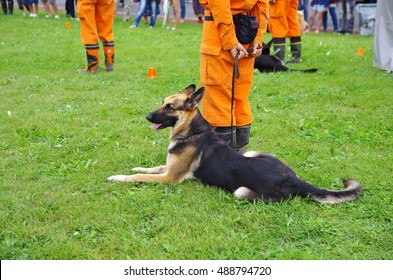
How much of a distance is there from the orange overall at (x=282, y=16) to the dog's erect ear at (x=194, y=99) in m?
5.62

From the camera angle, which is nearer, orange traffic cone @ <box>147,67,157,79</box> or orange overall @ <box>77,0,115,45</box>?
orange overall @ <box>77,0,115,45</box>

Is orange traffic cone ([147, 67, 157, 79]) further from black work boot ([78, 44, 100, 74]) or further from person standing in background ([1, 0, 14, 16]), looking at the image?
person standing in background ([1, 0, 14, 16])

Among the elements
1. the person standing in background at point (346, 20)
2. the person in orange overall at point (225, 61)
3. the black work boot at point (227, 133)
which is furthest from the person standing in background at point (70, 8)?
the black work boot at point (227, 133)

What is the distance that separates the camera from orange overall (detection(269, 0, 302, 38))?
9281mm

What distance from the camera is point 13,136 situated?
18.8ft

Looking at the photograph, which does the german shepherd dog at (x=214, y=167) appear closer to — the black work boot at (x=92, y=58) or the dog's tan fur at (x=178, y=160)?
the dog's tan fur at (x=178, y=160)

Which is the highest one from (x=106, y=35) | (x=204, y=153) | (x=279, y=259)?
(x=106, y=35)

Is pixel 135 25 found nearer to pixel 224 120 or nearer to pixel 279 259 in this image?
pixel 224 120

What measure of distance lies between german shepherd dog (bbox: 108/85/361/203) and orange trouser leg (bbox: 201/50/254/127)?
0.70ft

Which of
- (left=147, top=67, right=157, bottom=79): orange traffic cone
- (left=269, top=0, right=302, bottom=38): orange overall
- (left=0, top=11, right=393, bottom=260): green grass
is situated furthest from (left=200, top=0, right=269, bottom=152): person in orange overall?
(left=269, top=0, right=302, bottom=38): orange overall

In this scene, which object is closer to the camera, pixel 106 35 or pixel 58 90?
pixel 58 90

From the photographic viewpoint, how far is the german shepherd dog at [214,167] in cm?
402
